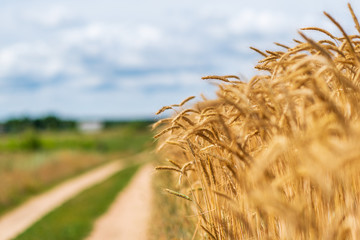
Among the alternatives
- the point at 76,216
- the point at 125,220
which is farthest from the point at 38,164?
the point at 125,220

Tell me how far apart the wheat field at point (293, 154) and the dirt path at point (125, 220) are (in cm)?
600

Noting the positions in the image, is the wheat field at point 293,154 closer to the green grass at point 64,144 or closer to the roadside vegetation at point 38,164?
the roadside vegetation at point 38,164

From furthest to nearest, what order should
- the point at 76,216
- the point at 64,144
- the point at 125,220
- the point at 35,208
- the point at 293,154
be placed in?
the point at 64,144
the point at 35,208
the point at 76,216
the point at 125,220
the point at 293,154

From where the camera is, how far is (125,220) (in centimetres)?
1128

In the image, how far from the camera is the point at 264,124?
6.31ft

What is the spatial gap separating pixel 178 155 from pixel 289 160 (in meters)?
3.87

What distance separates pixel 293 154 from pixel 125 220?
9.87 meters

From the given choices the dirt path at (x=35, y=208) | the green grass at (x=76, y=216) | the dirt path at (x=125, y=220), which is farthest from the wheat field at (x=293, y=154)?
the dirt path at (x=35, y=208)

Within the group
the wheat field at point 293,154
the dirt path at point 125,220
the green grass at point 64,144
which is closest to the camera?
the wheat field at point 293,154

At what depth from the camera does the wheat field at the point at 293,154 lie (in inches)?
57.6

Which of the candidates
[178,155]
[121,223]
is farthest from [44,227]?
[178,155]

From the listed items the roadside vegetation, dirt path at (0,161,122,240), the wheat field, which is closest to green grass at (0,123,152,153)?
the roadside vegetation

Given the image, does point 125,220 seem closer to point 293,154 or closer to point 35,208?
point 35,208

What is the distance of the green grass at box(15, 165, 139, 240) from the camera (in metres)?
10.4
